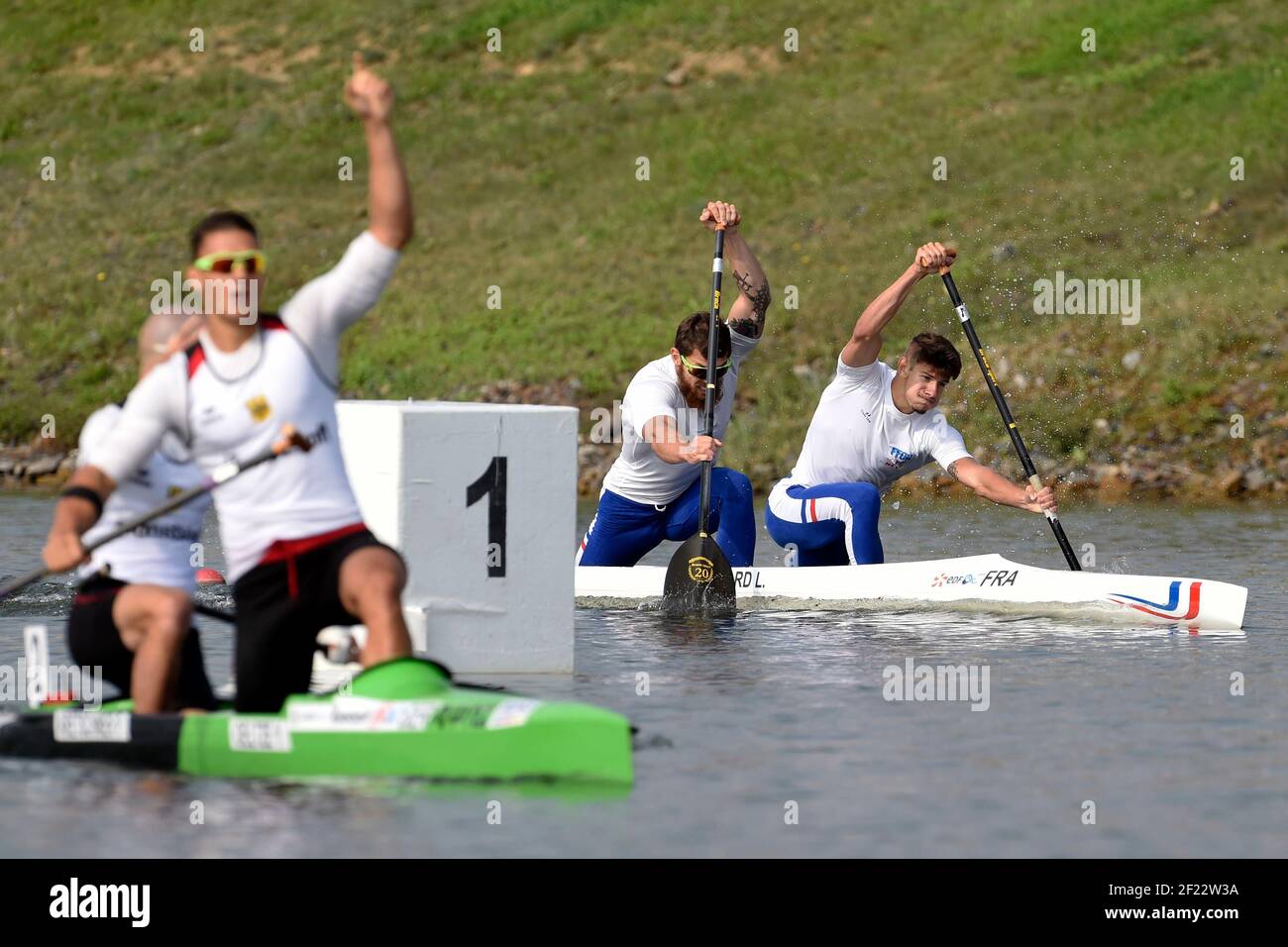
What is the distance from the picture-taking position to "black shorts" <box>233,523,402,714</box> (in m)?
8.09

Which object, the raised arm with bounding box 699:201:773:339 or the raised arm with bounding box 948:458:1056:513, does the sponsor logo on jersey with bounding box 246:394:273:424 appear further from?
the raised arm with bounding box 699:201:773:339

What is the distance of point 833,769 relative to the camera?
357 inches

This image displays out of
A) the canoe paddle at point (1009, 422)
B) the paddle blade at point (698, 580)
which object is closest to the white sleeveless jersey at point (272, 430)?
the paddle blade at point (698, 580)

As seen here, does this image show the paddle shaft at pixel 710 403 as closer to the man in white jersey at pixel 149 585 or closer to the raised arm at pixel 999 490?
the raised arm at pixel 999 490

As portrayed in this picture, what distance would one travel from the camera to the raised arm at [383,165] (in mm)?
7941

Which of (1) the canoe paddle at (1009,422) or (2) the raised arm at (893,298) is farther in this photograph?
(1) the canoe paddle at (1009,422)

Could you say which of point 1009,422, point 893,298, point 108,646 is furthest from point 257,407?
point 1009,422

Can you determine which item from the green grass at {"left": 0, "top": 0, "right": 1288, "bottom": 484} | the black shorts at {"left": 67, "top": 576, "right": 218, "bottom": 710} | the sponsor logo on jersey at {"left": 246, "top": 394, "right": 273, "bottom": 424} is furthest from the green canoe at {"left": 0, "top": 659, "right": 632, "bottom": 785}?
the green grass at {"left": 0, "top": 0, "right": 1288, "bottom": 484}

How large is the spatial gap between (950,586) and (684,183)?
2479cm

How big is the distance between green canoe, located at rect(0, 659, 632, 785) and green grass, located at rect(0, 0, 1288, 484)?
1908 centimetres

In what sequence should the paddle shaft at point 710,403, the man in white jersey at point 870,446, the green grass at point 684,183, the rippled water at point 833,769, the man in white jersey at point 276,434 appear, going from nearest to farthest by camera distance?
the rippled water at point 833,769 < the man in white jersey at point 276,434 < the man in white jersey at point 870,446 < the paddle shaft at point 710,403 < the green grass at point 684,183

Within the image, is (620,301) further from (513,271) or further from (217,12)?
(217,12)

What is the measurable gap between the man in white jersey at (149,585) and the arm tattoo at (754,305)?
260 inches

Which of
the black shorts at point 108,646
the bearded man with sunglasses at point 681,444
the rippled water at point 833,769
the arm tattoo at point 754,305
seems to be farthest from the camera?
the arm tattoo at point 754,305
